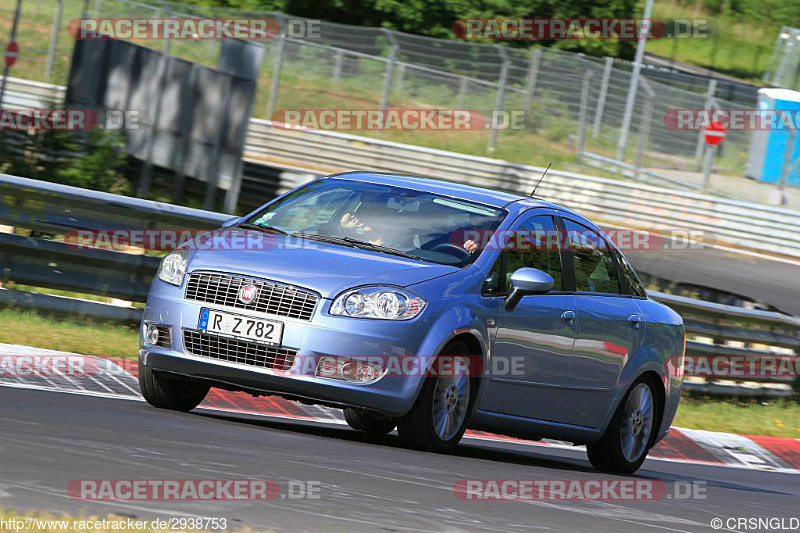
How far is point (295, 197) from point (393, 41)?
23.2 meters

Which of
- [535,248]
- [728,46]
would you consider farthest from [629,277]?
[728,46]

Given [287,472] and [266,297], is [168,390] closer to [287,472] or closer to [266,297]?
[266,297]

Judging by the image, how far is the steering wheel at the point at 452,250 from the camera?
856 centimetres

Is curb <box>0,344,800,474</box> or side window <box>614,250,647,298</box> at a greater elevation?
side window <box>614,250,647,298</box>

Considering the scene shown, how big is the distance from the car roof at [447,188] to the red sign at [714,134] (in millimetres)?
23616

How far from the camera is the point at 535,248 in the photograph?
9.18m

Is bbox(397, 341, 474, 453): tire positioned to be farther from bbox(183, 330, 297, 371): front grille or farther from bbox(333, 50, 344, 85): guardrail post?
bbox(333, 50, 344, 85): guardrail post

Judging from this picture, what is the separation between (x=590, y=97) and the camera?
32.9 meters

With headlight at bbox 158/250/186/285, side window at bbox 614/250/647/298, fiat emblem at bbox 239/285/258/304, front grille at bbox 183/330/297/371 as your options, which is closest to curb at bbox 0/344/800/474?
headlight at bbox 158/250/186/285

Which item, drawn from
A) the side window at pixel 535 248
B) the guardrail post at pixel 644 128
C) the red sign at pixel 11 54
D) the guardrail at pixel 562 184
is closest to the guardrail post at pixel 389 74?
the guardrail at pixel 562 184

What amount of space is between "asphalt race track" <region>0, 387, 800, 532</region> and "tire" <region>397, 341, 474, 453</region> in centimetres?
12

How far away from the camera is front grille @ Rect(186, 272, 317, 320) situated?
7883 mm

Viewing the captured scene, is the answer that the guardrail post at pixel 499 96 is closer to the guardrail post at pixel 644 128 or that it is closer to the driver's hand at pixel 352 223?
the guardrail post at pixel 644 128

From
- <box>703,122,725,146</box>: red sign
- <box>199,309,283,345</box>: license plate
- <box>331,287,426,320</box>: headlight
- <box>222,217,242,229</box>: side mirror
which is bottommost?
<box>199,309,283,345</box>: license plate
